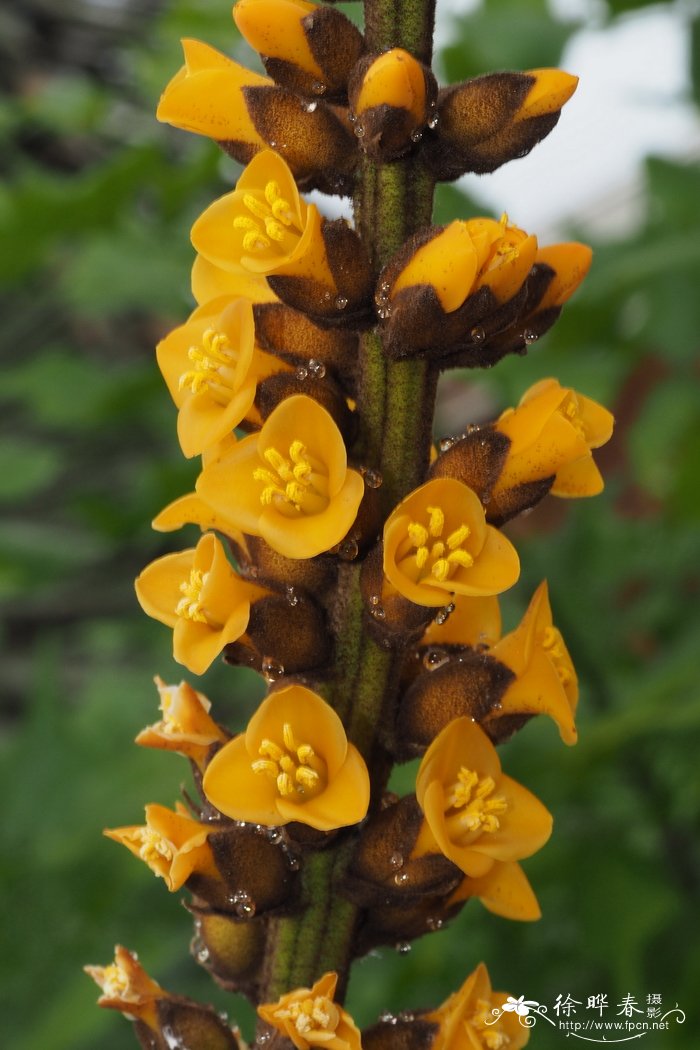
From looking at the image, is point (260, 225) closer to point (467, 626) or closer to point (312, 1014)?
point (467, 626)

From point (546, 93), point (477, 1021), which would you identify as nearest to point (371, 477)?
point (546, 93)

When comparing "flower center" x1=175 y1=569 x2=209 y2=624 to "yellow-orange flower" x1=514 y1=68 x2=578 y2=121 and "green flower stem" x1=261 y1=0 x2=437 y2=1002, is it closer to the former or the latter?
"green flower stem" x1=261 y1=0 x2=437 y2=1002

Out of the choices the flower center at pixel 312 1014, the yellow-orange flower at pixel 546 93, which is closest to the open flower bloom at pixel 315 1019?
the flower center at pixel 312 1014

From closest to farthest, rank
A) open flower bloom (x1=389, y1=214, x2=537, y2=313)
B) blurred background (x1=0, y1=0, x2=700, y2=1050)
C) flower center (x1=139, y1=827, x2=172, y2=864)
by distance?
1. open flower bloom (x1=389, y1=214, x2=537, y2=313)
2. flower center (x1=139, y1=827, x2=172, y2=864)
3. blurred background (x1=0, y1=0, x2=700, y2=1050)

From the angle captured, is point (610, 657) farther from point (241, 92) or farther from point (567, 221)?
point (241, 92)

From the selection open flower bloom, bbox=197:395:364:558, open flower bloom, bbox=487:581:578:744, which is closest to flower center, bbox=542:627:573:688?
open flower bloom, bbox=487:581:578:744

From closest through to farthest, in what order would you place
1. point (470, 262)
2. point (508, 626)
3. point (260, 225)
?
point (470, 262) → point (260, 225) → point (508, 626)
